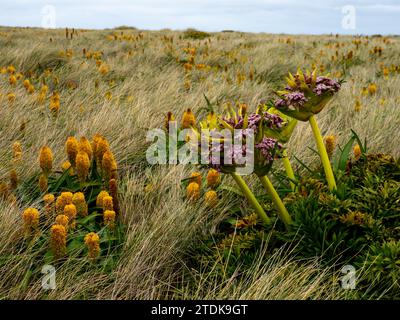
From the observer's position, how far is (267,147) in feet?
6.59

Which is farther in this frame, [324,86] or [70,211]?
[70,211]

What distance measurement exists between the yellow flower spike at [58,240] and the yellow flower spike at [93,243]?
114 mm

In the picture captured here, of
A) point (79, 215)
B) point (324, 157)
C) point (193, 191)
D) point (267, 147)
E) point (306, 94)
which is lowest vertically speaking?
point (79, 215)

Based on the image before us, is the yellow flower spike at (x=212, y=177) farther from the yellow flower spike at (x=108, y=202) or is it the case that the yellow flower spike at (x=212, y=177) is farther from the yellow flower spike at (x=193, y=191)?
the yellow flower spike at (x=108, y=202)

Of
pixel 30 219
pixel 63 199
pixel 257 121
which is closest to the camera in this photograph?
pixel 257 121

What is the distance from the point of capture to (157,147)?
13.1 feet

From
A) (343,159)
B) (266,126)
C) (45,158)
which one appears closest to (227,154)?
(266,126)

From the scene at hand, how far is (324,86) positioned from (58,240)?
4.63 feet

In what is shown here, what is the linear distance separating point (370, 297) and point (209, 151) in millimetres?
952

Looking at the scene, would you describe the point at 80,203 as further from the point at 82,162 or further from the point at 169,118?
the point at 169,118

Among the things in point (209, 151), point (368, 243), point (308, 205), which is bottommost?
point (368, 243)

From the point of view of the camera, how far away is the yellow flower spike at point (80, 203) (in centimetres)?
261

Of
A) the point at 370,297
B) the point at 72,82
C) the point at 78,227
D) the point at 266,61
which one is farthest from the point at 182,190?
the point at 266,61
